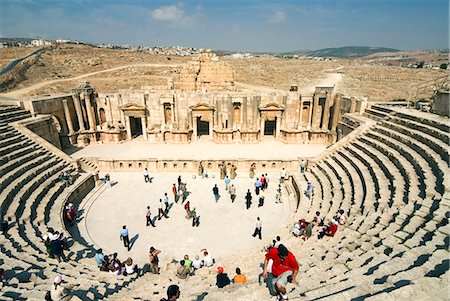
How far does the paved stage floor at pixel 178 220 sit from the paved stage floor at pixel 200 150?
3.33m

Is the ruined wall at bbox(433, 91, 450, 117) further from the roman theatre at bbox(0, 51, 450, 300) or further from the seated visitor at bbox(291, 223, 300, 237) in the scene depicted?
the seated visitor at bbox(291, 223, 300, 237)

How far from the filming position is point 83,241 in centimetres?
1198

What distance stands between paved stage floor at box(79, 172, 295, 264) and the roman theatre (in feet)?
0.27

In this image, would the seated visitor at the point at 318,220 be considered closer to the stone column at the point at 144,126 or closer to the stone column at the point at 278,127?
the stone column at the point at 278,127

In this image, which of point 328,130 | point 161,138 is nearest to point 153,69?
point 161,138

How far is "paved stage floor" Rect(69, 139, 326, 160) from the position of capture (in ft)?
68.0

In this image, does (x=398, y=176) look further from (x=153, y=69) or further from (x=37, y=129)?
(x=153, y=69)

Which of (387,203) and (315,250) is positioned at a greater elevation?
(387,203)

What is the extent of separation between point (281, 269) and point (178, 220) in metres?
8.41

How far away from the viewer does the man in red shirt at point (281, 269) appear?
19.1ft

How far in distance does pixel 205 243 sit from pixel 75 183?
9372mm

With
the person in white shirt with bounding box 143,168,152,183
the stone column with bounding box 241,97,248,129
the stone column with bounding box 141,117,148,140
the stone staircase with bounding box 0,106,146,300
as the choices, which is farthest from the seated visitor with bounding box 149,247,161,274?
the stone column with bounding box 141,117,148,140

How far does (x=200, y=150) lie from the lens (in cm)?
A: 2197

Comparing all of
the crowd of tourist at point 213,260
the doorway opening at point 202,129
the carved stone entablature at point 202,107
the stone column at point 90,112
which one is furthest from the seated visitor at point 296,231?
the stone column at point 90,112
